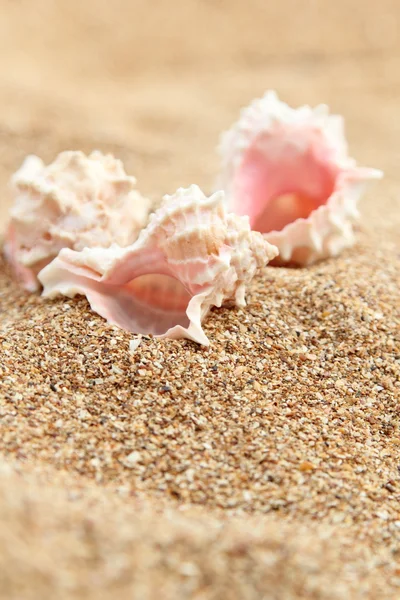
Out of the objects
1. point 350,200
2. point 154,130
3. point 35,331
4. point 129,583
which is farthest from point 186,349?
point 154,130

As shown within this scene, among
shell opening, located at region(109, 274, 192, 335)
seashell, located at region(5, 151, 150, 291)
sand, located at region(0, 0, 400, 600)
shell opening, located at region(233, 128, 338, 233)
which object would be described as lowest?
sand, located at region(0, 0, 400, 600)

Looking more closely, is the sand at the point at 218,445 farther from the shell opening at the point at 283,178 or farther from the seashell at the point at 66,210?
the shell opening at the point at 283,178

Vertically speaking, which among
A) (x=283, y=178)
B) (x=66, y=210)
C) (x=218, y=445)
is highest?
(x=283, y=178)

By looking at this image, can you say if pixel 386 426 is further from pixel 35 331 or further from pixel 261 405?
pixel 35 331

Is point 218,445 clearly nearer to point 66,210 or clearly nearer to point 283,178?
point 66,210

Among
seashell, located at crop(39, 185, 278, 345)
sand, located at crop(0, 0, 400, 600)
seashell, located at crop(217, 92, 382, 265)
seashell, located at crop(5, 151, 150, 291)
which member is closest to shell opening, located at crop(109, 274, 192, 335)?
seashell, located at crop(39, 185, 278, 345)

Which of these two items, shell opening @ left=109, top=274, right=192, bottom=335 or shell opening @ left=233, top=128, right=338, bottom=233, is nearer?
shell opening @ left=109, top=274, right=192, bottom=335

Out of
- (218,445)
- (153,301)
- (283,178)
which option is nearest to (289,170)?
(283,178)

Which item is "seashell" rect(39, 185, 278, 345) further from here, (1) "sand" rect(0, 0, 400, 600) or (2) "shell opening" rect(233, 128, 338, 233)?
(2) "shell opening" rect(233, 128, 338, 233)
